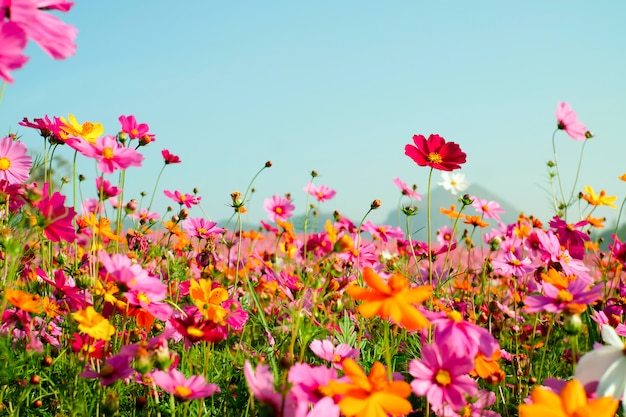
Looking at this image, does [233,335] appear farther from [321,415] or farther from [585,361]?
[585,361]

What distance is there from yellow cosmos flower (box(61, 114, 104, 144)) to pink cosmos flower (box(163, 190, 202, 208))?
62cm

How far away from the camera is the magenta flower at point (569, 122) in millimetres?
1759

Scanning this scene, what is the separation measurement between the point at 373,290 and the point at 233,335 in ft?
2.89

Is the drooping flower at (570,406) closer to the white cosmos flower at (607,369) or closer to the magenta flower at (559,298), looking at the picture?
the white cosmos flower at (607,369)

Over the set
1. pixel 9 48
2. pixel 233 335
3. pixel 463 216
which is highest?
pixel 9 48

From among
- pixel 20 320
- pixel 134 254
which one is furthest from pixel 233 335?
pixel 20 320

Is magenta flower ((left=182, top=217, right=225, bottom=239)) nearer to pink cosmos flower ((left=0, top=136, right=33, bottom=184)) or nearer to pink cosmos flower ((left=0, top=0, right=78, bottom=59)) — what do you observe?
pink cosmos flower ((left=0, top=136, right=33, bottom=184))

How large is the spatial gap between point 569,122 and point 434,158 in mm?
900

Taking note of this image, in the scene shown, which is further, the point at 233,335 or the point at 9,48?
the point at 233,335

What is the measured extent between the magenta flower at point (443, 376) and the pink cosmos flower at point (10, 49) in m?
0.54

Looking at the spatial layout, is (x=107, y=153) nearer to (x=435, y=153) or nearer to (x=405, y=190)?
(x=435, y=153)

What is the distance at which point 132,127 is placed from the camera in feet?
4.48

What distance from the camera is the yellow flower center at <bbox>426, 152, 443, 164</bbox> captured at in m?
1.11

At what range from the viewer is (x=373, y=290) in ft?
2.10
